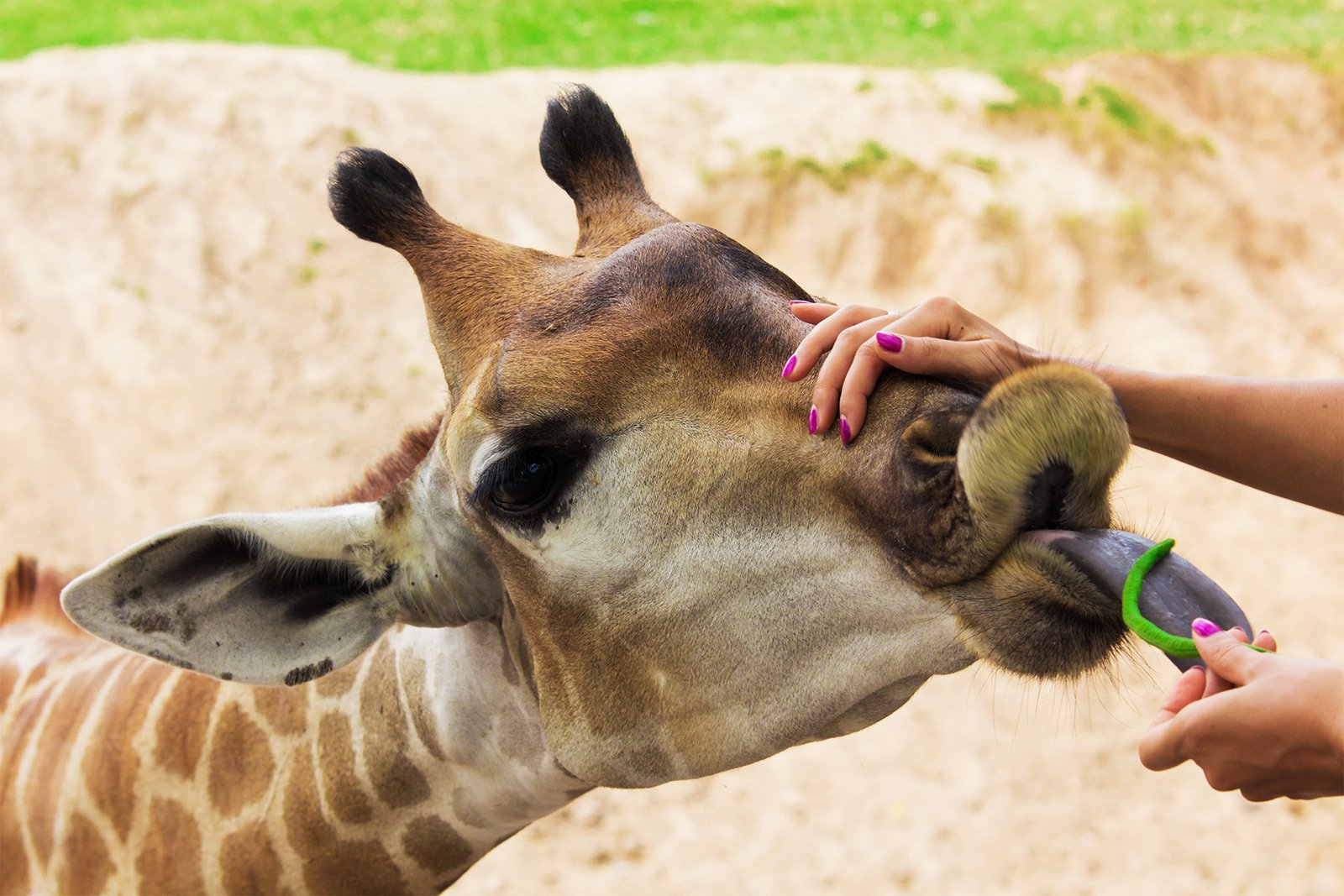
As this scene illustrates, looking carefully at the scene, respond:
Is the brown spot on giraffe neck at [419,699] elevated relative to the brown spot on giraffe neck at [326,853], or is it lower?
elevated

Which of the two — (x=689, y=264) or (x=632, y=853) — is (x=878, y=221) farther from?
(x=689, y=264)

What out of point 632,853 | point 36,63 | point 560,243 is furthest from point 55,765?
point 36,63

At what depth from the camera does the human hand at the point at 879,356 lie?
2.25 meters

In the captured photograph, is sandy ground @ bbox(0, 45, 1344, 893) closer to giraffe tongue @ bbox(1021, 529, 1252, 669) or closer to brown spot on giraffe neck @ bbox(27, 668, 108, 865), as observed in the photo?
giraffe tongue @ bbox(1021, 529, 1252, 669)

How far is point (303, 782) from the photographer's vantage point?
3119 mm

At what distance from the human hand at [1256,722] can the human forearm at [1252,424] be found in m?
0.90

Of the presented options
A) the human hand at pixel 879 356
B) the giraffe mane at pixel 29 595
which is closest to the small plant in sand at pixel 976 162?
the giraffe mane at pixel 29 595

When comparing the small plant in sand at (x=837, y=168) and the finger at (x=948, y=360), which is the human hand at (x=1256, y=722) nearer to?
the finger at (x=948, y=360)

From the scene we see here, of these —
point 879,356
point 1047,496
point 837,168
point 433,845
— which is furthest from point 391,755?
point 837,168

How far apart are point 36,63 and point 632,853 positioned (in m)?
8.26

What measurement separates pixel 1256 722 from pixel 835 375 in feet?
3.21

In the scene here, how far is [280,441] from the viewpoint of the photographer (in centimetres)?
827

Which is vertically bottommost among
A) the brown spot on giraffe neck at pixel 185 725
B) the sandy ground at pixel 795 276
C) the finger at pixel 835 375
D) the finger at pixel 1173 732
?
the sandy ground at pixel 795 276

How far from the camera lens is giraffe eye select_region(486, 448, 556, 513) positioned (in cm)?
250
